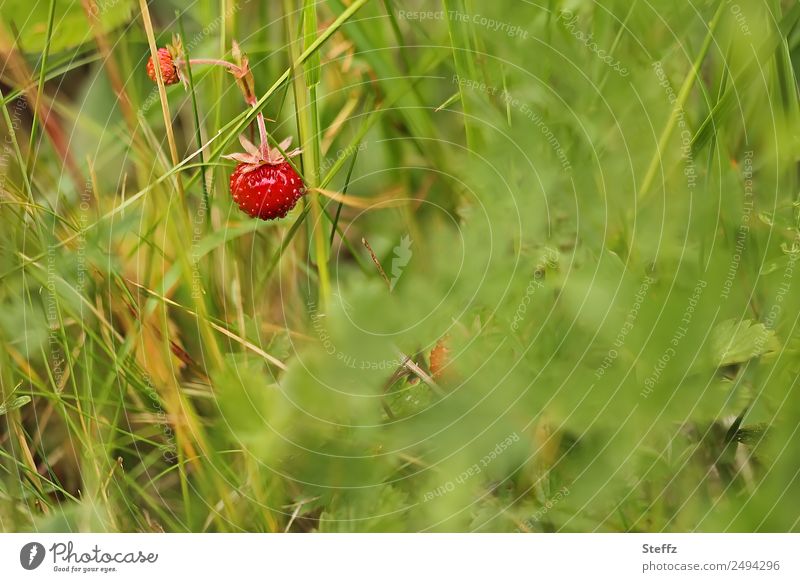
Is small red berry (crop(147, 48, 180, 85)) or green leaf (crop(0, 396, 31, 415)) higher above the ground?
small red berry (crop(147, 48, 180, 85))

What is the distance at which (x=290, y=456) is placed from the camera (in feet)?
2.49

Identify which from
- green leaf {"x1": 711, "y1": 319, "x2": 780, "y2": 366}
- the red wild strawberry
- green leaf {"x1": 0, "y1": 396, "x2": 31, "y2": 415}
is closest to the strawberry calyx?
the red wild strawberry

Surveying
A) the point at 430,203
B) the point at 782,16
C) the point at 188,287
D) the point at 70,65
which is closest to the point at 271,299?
the point at 188,287

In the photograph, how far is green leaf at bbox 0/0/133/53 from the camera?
750 mm

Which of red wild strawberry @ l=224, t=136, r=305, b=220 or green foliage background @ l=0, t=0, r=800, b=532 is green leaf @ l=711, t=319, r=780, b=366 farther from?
red wild strawberry @ l=224, t=136, r=305, b=220

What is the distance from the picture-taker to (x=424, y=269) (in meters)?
0.74

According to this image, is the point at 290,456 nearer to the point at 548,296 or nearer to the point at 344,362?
the point at 344,362

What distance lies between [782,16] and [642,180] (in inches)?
8.8

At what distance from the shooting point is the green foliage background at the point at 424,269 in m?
0.74

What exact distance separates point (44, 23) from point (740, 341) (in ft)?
2.68

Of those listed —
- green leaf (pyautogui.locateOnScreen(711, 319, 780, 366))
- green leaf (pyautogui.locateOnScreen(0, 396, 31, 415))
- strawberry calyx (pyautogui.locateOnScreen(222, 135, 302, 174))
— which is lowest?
green leaf (pyautogui.locateOnScreen(0, 396, 31, 415))
